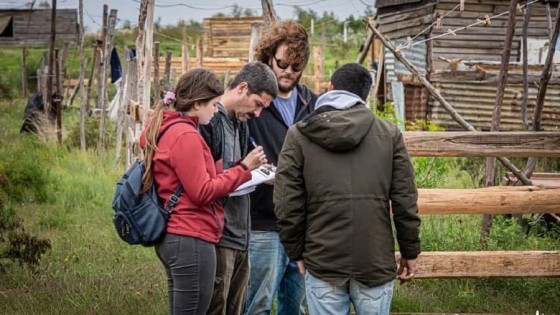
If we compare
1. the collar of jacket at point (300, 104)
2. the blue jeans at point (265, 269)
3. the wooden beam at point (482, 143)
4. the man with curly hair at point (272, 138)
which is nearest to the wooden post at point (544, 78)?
the wooden beam at point (482, 143)

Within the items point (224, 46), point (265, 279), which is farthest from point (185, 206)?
point (224, 46)

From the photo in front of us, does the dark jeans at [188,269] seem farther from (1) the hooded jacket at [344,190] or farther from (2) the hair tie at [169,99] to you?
(2) the hair tie at [169,99]

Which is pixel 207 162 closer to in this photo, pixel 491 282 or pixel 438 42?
pixel 491 282

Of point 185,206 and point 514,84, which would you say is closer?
point 185,206

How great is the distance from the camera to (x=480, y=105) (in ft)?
65.3

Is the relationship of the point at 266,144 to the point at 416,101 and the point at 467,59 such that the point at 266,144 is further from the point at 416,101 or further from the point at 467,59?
the point at 467,59

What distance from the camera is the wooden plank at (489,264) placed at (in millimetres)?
6441

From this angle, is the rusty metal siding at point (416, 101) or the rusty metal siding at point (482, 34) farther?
the rusty metal siding at point (482, 34)

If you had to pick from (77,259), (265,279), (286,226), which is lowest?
(77,259)

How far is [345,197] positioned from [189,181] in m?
0.73

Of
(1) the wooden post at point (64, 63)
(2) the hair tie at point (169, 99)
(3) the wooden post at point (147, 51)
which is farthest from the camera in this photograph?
(1) the wooden post at point (64, 63)

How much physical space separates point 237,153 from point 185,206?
52cm

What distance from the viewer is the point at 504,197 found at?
6.55m

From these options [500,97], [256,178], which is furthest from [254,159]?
[500,97]
